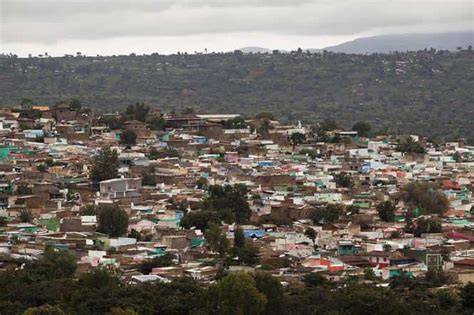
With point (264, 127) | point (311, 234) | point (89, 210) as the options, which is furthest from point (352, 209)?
point (264, 127)

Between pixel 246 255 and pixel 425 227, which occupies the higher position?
pixel 246 255

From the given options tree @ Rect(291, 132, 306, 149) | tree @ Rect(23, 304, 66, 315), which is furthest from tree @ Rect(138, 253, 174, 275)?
tree @ Rect(291, 132, 306, 149)

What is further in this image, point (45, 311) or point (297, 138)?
point (297, 138)

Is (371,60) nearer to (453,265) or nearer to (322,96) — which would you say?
(322,96)

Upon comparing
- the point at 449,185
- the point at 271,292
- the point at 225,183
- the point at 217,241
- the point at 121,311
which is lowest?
the point at 449,185

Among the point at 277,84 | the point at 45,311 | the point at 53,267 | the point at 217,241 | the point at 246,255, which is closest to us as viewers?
the point at 45,311

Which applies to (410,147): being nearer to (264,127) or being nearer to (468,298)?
(264,127)
